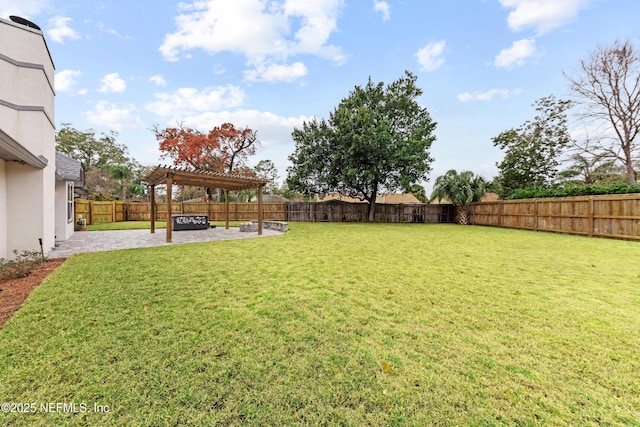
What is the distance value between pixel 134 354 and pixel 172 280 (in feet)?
7.21

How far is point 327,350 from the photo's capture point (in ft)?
6.91

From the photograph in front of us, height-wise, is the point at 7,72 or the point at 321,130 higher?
the point at 321,130

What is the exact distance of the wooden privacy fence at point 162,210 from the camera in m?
16.2

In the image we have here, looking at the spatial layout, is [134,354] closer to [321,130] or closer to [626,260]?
[626,260]

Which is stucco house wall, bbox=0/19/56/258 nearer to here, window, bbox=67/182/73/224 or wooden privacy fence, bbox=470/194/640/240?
window, bbox=67/182/73/224

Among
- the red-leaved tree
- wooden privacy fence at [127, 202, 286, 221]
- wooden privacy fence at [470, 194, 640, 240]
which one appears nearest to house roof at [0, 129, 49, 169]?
wooden privacy fence at [127, 202, 286, 221]

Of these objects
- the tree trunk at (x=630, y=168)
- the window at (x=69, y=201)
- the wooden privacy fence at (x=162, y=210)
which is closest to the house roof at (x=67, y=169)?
the window at (x=69, y=201)

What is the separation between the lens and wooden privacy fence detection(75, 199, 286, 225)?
16.2m

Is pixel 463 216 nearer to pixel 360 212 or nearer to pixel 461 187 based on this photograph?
pixel 461 187

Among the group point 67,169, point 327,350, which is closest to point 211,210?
point 67,169

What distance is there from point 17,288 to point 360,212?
17.9m

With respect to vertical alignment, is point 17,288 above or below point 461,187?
below

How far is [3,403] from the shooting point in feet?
4.97

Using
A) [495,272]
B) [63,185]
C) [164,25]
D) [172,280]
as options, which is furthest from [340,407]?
[164,25]
